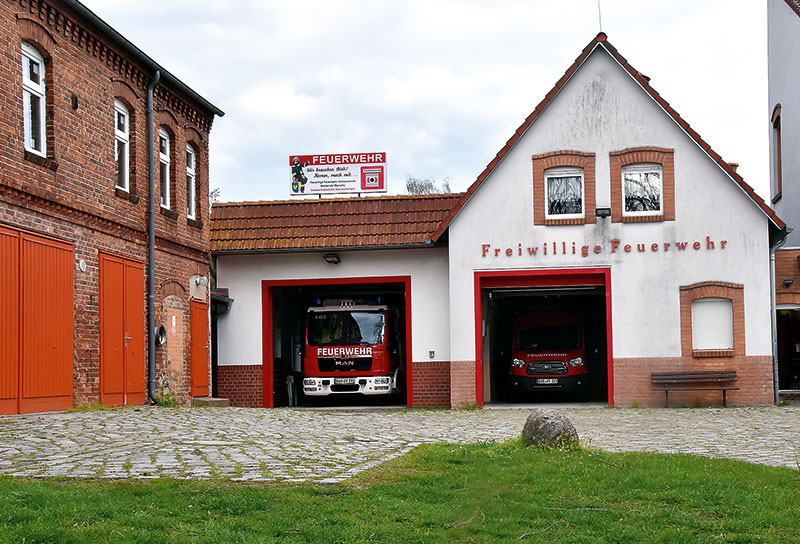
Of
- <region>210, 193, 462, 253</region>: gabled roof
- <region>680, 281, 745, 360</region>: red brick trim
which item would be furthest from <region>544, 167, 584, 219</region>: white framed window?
<region>680, 281, 745, 360</region>: red brick trim

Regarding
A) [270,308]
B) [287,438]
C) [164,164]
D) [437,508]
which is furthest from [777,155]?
[437,508]

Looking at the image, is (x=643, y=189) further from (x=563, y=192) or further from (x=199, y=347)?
(x=199, y=347)

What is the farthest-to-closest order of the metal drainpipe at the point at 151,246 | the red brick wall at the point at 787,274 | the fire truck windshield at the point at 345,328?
the fire truck windshield at the point at 345,328, the red brick wall at the point at 787,274, the metal drainpipe at the point at 151,246

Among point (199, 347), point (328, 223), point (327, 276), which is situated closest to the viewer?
point (199, 347)

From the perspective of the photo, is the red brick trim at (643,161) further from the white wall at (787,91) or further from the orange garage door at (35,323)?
the orange garage door at (35,323)

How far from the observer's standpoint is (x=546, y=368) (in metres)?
24.9

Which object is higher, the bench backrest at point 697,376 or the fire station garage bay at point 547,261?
the fire station garage bay at point 547,261

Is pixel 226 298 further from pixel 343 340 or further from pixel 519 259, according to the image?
pixel 519 259

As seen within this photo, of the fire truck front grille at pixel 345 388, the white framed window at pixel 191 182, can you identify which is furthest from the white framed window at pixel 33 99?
the fire truck front grille at pixel 345 388

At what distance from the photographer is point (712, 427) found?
1554cm

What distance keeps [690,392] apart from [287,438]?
12.6m

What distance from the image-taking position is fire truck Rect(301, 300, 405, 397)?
82.6ft

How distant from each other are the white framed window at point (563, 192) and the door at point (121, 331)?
9.56 metres

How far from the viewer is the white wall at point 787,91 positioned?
27.0 m
